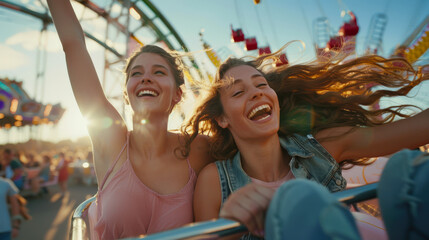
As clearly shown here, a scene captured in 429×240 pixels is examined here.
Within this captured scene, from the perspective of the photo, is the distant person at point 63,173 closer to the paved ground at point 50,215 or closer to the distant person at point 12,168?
the paved ground at point 50,215

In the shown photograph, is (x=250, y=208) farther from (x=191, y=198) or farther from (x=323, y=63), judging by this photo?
(x=323, y=63)

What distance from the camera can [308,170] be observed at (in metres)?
1.39

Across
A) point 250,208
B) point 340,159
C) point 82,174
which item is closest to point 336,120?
point 340,159

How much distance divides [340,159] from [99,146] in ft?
4.79

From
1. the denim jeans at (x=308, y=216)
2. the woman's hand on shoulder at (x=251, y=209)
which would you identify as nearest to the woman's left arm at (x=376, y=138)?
the woman's hand on shoulder at (x=251, y=209)

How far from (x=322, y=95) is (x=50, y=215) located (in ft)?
19.7

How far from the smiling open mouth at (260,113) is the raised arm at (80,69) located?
0.84m

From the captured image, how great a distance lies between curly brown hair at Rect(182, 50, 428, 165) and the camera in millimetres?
1619

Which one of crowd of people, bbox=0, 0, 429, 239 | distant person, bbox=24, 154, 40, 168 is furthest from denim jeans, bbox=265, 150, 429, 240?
distant person, bbox=24, 154, 40, 168

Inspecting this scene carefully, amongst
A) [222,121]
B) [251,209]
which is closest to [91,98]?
[222,121]

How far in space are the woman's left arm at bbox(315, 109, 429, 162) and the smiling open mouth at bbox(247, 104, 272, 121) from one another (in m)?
0.36

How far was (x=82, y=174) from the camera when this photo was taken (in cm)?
945

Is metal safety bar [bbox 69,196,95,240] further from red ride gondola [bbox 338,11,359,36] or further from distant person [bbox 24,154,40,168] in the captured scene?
distant person [bbox 24,154,40,168]

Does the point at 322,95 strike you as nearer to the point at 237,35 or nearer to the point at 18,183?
the point at 237,35
